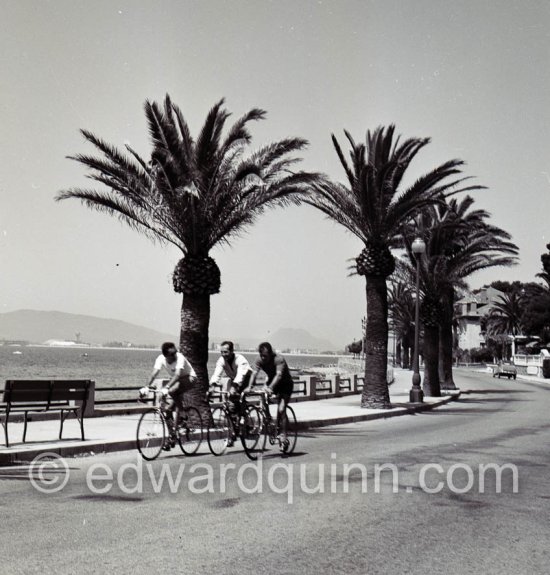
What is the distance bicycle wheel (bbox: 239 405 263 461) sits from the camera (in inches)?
460

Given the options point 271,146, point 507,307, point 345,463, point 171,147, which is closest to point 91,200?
point 171,147

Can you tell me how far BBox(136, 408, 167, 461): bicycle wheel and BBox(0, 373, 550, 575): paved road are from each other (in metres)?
0.33

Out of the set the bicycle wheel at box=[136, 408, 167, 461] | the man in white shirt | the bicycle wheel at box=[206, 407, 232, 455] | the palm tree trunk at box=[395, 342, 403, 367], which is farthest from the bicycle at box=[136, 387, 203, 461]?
the palm tree trunk at box=[395, 342, 403, 367]

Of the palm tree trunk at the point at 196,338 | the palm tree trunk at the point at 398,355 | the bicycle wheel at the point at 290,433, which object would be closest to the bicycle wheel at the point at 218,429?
the bicycle wheel at the point at 290,433

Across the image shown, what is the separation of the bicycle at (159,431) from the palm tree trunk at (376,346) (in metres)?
13.5

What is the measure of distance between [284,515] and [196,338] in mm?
10343

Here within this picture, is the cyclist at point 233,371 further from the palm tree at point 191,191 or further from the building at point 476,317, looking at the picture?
the building at point 476,317

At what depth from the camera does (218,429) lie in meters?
12.6

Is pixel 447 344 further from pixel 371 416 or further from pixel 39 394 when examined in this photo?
pixel 39 394

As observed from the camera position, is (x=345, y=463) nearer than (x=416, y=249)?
Yes

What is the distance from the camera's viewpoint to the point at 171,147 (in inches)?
684

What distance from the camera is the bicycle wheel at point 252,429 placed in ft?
38.3

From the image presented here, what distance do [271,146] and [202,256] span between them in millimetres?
3228

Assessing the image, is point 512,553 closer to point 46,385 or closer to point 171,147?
point 46,385
